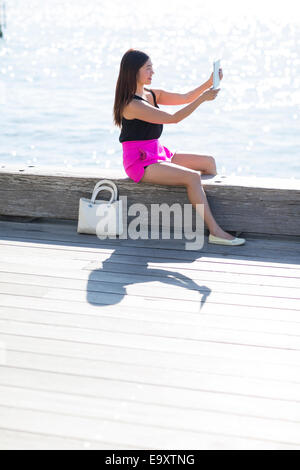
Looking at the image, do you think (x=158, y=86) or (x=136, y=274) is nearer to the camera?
(x=136, y=274)

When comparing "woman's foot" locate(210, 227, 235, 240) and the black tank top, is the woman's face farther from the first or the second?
"woman's foot" locate(210, 227, 235, 240)

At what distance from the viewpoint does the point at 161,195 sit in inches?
179

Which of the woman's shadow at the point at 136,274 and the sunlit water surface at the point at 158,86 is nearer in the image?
the woman's shadow at the point at 136,274

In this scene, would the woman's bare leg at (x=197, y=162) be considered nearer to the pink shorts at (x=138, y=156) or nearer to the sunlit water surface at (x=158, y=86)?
the pink shorts at (x=138, y=156)

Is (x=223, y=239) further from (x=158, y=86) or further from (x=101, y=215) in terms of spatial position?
(x=158, y=86)

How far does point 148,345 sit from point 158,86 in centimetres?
2384

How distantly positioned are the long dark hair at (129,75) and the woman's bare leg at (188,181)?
0.39 m

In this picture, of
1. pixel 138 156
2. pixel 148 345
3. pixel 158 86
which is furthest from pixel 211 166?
pixel 158 86

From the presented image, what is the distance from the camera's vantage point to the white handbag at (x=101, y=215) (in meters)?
4.43

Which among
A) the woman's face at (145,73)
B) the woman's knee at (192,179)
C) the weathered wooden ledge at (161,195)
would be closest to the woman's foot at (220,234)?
the weathered wooden ledge at (161,195)

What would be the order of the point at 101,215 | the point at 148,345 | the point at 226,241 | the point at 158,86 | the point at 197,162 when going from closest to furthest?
the point at 148,345 → the point at 226,241 → the point at 101,215 → the point at 197,162 → the point at 158,86

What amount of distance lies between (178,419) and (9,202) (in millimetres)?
2554

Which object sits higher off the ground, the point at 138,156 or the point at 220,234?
the point at 138,156
